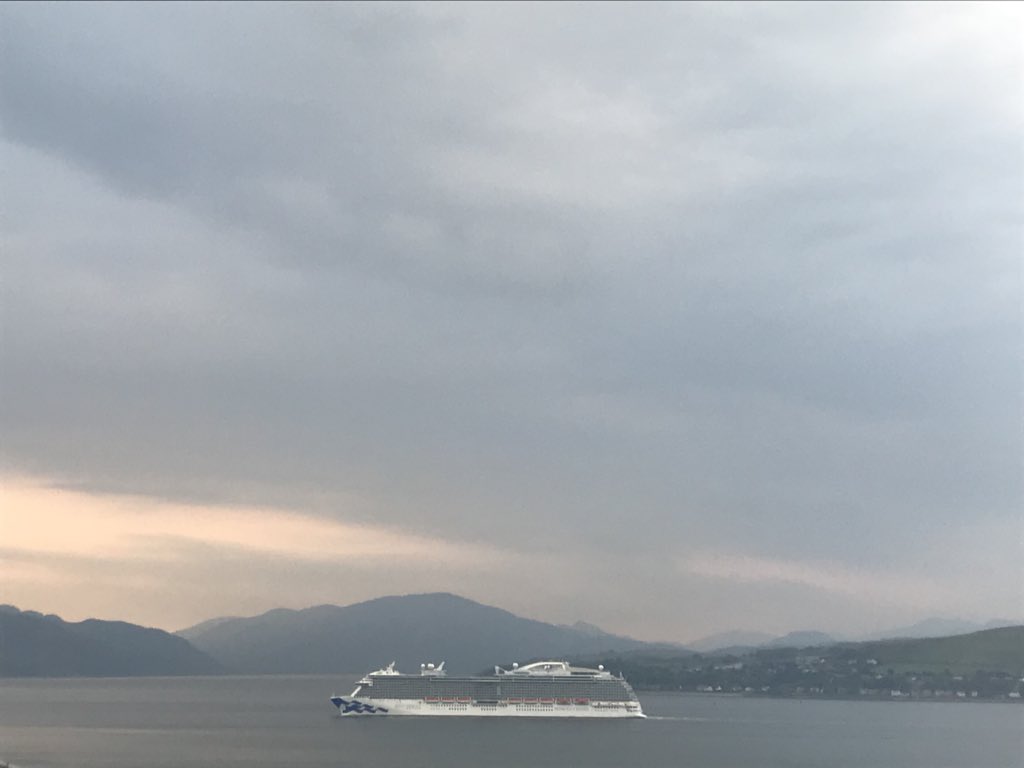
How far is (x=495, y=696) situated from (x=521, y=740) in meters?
31.6

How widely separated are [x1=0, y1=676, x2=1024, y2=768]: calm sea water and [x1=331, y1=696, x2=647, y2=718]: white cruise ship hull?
362 cm

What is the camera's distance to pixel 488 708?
131125 mm

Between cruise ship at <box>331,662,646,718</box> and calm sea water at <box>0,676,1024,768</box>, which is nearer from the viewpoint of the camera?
calm sea water at <box>0,676,1024,768</box>

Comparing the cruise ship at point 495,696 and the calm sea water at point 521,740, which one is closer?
the calm sea water at point 521,740

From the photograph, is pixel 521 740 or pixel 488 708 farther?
pixel 488 708

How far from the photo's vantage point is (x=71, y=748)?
9431 centimetres

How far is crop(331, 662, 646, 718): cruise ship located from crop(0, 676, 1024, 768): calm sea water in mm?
4018

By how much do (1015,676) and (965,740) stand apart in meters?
101

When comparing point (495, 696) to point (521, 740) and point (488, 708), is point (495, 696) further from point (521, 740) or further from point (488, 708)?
point (521, 740)

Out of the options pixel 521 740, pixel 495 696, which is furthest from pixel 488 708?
pixel 521 740

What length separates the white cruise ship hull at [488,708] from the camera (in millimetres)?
130500

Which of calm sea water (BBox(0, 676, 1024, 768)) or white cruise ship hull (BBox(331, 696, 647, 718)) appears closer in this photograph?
calm sea water (BBox(0, 676, 1024, 768))

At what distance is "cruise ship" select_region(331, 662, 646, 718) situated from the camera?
13088 cm

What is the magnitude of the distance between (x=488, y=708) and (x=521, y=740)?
30744mm
